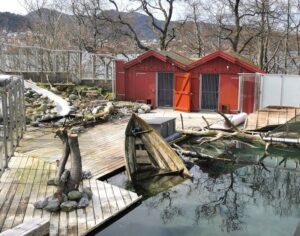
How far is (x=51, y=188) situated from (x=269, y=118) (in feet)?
29.4

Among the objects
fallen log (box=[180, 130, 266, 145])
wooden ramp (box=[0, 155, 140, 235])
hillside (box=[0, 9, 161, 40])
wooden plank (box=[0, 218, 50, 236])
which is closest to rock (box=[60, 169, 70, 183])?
wooden ramp (box=[0, 155, 140, 235])

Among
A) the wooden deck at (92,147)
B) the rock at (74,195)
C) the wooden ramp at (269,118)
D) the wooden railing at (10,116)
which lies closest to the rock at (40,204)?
the rock at (74,195)

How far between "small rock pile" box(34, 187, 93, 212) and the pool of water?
70cm

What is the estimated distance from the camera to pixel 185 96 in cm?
1836

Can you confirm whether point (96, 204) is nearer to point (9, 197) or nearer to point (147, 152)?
point (9, 197)

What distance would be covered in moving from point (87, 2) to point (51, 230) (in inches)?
1029

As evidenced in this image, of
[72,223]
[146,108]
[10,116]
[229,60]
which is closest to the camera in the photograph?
[72,223]

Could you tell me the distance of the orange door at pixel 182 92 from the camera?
18.2 m

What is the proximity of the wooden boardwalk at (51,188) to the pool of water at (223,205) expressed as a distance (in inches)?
14.6

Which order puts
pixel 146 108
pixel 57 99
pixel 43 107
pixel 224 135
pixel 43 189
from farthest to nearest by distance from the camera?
1. pixel 146 108
2. pixel 57 99
3. pixel 43 107
4. pixel 224 135
5. pixel 43 189

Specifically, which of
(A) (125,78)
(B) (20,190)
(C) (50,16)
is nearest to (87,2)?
(C) (50,16)

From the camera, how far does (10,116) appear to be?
9.57 m

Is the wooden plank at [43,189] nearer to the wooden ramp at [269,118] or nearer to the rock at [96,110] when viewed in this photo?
the rock at [96,110]

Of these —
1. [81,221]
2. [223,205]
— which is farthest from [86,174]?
[223,205]
